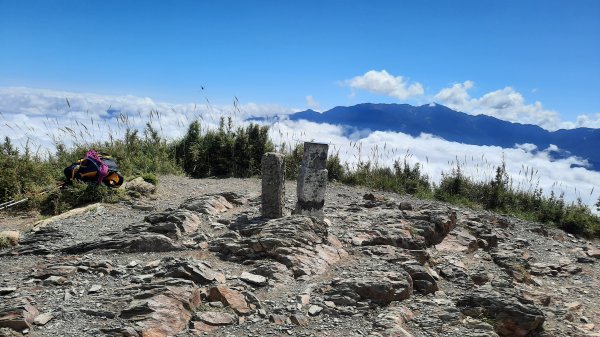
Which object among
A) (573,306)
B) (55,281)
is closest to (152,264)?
(55,281)

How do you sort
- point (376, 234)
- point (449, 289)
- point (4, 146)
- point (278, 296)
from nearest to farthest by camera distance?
point (278, 296), point (449, 289), point (376, 234), point (4, 146)

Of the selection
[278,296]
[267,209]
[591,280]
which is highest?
[267,209]

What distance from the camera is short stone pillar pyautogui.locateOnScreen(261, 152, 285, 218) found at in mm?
9312

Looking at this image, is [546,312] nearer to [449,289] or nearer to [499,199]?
[449,289]

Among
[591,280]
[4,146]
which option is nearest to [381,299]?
[591,280]

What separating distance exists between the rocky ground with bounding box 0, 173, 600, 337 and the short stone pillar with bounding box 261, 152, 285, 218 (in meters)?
0.55

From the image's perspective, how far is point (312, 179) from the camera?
31.0 feet

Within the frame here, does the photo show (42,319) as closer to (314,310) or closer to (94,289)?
(94,289)

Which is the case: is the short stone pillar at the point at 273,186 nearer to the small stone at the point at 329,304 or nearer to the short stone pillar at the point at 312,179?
the short stone pillar at the point at 312,179

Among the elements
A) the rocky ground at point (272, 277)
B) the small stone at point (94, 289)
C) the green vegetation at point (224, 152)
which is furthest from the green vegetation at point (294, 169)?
the small stone at point (94, 289)

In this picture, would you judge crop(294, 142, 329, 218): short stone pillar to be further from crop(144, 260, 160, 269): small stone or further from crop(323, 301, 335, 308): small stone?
crop(144, 260, 160, 269): small stone

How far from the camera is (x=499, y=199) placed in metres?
16.8

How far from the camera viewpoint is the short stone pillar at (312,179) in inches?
370

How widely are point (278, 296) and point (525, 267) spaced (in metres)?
6.35
